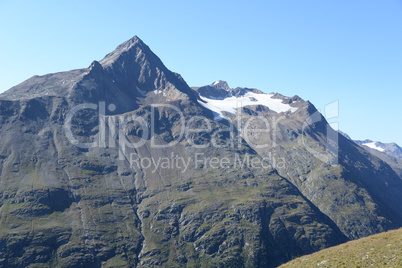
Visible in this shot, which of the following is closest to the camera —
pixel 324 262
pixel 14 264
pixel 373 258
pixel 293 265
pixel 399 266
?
pixel 399 266

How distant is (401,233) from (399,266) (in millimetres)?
13010

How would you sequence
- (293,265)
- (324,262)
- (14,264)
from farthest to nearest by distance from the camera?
1. (14,264)
2. (293,265)
3. (324,262)

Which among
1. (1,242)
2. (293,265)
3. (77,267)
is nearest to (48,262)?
(77,267)

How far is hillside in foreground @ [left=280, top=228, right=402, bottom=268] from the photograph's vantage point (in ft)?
150

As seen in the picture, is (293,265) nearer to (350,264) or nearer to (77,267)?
(350,264)

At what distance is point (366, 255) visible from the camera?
4866 centimetres

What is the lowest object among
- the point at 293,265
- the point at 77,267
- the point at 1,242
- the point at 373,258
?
the point at 77,267

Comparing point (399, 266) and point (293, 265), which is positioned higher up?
point (399, 266)

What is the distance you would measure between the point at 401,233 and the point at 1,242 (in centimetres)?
22355

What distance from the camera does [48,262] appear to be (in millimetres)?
199750

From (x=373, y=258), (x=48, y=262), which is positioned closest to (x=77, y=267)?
(x=48, y=262)

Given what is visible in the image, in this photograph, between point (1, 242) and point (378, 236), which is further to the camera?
point (1, 242)

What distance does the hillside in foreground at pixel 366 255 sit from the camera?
1805 inches

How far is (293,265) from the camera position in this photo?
55219 mm
